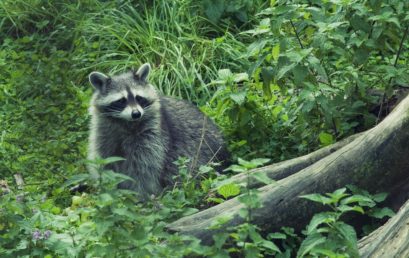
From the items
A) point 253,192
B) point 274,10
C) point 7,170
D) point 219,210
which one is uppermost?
point 274,10

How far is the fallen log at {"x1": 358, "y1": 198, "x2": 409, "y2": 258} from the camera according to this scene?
3737mm

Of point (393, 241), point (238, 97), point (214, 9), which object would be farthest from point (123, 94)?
point (393, 241)

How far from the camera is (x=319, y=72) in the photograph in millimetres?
4992

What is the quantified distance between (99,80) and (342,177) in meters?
2.17

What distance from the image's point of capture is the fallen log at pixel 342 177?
14.8ft

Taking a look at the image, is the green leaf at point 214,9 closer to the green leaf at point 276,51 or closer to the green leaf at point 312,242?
the green leaf at point 276,51

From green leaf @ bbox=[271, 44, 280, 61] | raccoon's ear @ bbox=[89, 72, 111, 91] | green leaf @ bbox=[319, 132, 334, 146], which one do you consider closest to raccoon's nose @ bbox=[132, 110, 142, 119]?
raccoon's ear @ bbox=[89, 72, 111, 91]

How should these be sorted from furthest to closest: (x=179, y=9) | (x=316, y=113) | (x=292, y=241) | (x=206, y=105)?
(x=179, y=9), (x=206, y=105), (x=316, y=113), (x=292, y=241)

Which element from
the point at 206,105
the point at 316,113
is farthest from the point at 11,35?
the point at 316,113

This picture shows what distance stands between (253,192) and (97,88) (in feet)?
8.79

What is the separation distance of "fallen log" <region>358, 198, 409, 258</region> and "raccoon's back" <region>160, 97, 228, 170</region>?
2.12m

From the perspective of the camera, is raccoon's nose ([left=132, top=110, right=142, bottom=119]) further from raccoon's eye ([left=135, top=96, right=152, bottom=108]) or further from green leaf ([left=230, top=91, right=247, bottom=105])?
green leaf ([left=230, top=91, right=247, bottom=105])

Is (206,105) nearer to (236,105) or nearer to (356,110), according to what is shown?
(236,105)

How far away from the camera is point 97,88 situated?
19.9ft
